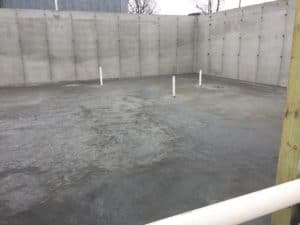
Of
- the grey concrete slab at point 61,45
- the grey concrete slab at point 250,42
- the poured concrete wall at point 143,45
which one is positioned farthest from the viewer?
the grey concrete slab at point 61,45

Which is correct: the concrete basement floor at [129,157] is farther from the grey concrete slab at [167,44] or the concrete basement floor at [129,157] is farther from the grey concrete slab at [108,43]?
the grey concrete slab at [167,44]

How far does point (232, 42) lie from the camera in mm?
9859

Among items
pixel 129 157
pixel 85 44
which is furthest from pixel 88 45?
pixel 129 157

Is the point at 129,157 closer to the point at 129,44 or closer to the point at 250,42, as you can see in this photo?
the point at 250,42

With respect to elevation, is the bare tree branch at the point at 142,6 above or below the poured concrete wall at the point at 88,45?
above

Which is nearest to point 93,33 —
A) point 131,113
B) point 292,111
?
point 131,113

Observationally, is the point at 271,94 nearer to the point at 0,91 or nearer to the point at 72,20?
the point at 72,20

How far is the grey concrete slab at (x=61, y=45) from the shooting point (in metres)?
9.73

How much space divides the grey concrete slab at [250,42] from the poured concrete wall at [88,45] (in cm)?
327

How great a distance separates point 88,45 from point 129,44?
1.83m

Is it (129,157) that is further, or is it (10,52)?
(10,52)

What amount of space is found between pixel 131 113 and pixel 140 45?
21.3 ft

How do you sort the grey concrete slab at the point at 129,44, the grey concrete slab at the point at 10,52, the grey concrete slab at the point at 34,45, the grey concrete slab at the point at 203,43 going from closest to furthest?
the grey concrete slab at the point at 10,52, the grey concrete slab at the point at 34,45, the grey concrete slab at the point at 129,44, the grey concrete slab at the point at 203,43

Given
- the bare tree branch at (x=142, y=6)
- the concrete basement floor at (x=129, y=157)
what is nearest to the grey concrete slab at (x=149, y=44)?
the concrete basement floor at (x=129, y=157)
